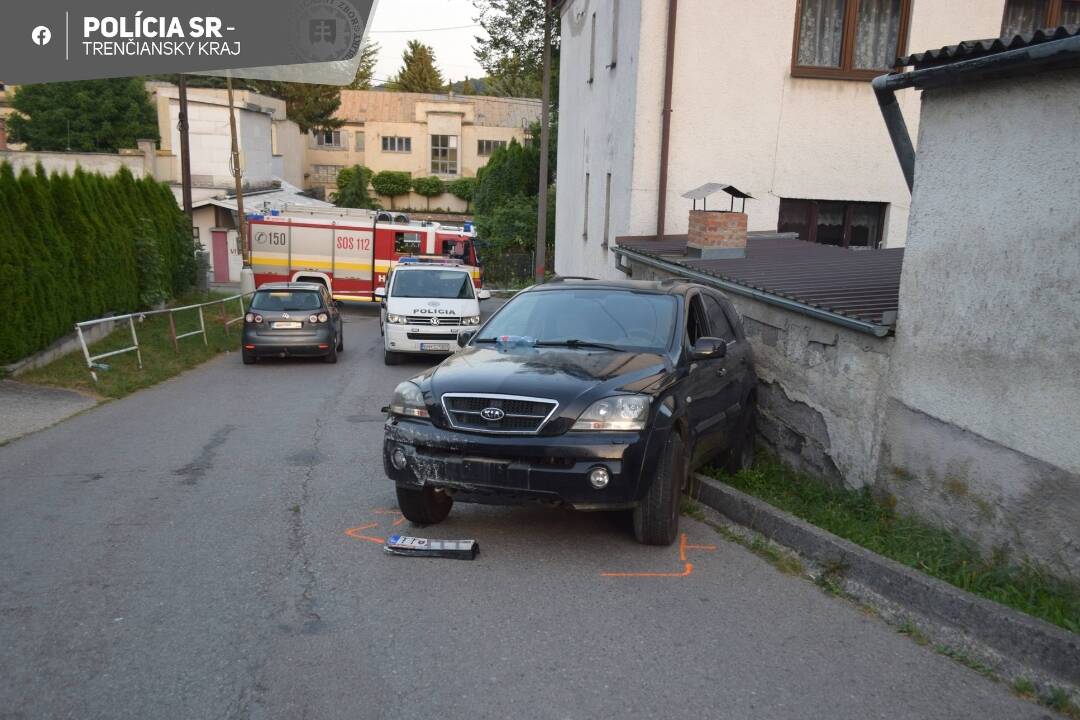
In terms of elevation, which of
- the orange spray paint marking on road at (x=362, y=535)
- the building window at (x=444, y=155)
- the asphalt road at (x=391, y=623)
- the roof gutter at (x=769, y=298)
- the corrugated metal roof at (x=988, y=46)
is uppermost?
the building window at (x=444, y=155)

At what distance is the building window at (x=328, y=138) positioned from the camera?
6875cm

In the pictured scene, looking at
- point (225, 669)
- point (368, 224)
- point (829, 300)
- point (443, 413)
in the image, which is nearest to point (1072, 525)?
point (829, 300)

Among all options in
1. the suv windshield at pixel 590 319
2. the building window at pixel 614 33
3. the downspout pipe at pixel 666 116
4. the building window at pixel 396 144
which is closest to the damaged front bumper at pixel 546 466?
the suv windshield at pixel 590 319

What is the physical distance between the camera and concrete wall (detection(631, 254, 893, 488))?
693cm

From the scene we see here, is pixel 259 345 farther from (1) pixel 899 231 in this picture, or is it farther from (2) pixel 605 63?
(1) pixel 899 231

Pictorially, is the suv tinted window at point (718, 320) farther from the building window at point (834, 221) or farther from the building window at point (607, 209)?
the building window at point (607, 209)

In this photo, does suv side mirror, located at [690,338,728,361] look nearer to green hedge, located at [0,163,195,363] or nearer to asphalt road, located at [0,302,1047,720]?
asphalt road, located at [0,302,1047,720]

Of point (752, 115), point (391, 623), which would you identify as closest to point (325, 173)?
point (752, 115)

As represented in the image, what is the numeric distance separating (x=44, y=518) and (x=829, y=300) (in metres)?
6.52

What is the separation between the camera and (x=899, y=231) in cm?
1733

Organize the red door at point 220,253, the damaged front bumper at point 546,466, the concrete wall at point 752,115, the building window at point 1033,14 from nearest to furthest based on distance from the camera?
the damaged front bumper at point 546,466
the concrete wall at point 752,115
the building window at point 1033,14
the red door at point 220,253

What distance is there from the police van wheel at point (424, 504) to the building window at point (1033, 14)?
1533 centimetres

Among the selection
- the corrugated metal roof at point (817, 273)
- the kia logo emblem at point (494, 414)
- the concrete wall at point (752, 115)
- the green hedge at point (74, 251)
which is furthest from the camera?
the concrete wall at point (752, 115)

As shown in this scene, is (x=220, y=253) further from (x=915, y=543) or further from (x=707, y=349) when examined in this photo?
(x=915, y=543)
